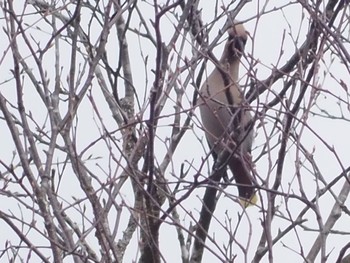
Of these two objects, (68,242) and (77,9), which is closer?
(68,242)

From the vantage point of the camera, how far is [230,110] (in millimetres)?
3793

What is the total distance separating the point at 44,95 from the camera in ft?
11.0

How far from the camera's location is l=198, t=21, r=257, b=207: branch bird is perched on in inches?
131

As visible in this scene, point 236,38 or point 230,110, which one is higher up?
point 236,38

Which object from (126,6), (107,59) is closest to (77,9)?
(126,6)

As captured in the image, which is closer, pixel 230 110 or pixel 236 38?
pixel 230 110

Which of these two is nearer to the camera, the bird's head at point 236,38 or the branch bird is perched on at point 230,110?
the branch bird is perched on at point 230,110

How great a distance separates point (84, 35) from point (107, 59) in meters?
0.20

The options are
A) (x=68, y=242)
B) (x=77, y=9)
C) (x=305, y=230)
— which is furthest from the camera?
(x=305, y=230)

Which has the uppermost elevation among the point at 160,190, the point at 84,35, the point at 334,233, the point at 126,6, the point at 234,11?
the point at 84,35

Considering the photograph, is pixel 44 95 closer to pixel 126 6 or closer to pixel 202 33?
pixel 126 6

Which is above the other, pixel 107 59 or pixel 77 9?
pixel 107 59

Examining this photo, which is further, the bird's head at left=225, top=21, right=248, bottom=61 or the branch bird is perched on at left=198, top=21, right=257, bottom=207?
the bird's head at left=225, top=21, right=248, bottom=61

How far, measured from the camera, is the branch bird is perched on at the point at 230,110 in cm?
334
